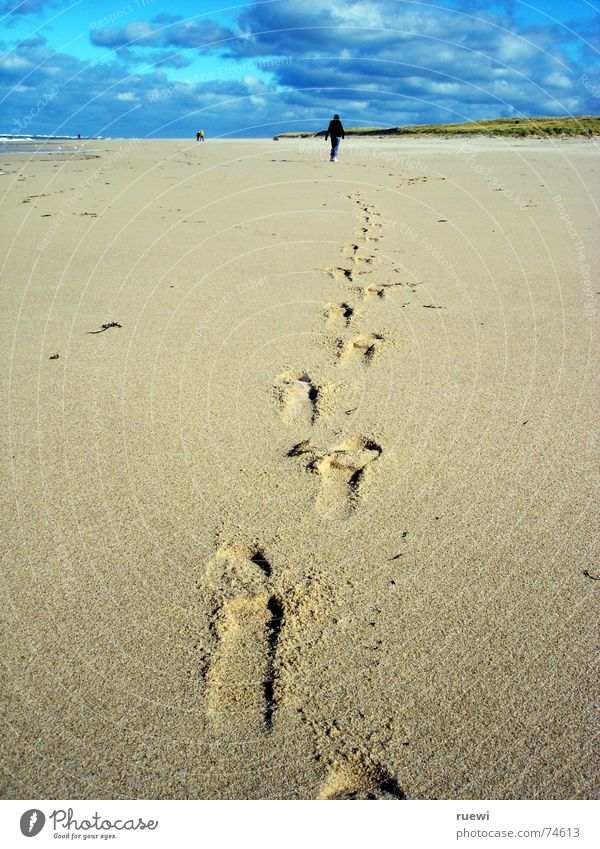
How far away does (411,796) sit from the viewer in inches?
71.8

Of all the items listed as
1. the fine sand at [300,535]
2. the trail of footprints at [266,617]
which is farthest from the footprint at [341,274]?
the trail of footprints at [266,617]

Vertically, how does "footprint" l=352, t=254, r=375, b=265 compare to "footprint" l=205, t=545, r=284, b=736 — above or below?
above

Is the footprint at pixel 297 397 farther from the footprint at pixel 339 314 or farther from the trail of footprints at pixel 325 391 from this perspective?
the footprint at pixel 339 314

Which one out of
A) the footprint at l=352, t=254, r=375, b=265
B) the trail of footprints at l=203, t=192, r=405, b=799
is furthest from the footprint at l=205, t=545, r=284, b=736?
the footprint at l=352, t=254, r=375, b=265

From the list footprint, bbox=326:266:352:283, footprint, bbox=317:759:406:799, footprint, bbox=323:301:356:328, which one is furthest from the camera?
footprint, bbox=326:266:352:283

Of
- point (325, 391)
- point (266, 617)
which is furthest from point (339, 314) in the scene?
point (266, 617)

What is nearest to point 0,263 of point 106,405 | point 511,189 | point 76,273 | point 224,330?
point 76,273

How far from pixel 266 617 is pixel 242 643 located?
15 centimetres

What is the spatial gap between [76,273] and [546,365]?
4687 millimetres

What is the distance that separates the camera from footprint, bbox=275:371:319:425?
151 inches

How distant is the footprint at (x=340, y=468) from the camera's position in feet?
9.93

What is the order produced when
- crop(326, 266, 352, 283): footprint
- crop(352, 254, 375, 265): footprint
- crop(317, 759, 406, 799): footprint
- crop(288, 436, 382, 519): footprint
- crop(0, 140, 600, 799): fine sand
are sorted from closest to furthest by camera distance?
crop(317, 759, 406, 799): footprint < crop(0, 140, 600, 799): fine sand < crop(288, 436, 382, 519): footprint < crop(326, 266, 352, 283): footprint < crop(352, 254, 375, 265): footprint
